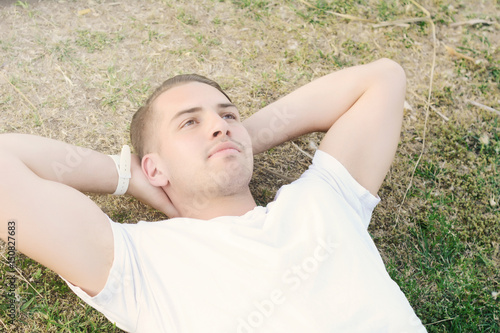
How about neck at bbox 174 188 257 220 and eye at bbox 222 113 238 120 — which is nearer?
neck at bbox 174 188 257 220

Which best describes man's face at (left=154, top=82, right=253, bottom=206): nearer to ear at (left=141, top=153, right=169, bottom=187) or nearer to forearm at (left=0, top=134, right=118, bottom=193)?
ear at (left=141, top=153, right=169, bottom=187)

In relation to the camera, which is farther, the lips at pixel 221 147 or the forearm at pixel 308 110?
the forearm at pixel 308 110

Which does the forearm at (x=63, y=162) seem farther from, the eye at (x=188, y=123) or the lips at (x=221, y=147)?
the lips at (x=221, y=147)

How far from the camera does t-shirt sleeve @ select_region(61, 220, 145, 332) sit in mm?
2412

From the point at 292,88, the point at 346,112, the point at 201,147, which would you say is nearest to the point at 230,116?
the point at 201,147

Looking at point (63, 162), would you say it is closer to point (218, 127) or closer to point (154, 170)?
point (154, 170)

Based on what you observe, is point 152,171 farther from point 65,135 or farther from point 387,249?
point 387,249

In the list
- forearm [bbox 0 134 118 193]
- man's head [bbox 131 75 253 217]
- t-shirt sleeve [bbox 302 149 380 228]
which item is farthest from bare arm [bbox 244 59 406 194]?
forearm [bbox 0 134 118 193]

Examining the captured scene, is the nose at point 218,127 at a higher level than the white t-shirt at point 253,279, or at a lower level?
higher

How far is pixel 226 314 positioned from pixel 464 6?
169 inches

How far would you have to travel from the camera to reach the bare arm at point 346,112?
3098mm

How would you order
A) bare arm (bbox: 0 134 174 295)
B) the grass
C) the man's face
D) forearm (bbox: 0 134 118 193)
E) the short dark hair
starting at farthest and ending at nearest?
the grass → the short dark hair → the man's face → forearm (bbox: 0 134 118 193) → bare arm (bbox: 0 134 174 295)

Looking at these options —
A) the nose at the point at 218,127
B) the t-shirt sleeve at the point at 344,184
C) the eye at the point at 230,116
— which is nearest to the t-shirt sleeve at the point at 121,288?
the nose at the point at 218,127

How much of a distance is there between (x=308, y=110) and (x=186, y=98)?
0.84 m
